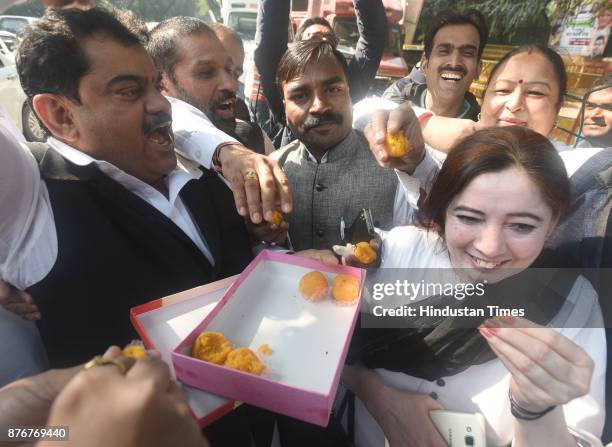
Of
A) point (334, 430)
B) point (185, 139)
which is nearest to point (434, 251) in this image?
point (334, 430)

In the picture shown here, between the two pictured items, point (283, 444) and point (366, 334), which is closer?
point (366, 334)

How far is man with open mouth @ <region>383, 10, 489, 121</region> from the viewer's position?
7.54 feet

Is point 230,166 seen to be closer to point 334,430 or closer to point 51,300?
point 51,300

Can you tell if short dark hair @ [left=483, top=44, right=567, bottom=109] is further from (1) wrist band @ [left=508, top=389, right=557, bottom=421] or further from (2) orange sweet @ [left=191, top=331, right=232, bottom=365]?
(2) orange sweet @ [left=191, top=331, right=232, bottom=365]

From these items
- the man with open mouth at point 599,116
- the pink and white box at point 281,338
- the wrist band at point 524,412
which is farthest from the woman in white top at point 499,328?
the man with open mouth at point 599,116

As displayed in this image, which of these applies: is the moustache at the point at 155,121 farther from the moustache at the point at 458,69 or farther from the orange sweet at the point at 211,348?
the moustache at the point at 458,69

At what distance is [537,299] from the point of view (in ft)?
3.61

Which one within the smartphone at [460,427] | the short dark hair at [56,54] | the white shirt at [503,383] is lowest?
the smartphone at [460,427]

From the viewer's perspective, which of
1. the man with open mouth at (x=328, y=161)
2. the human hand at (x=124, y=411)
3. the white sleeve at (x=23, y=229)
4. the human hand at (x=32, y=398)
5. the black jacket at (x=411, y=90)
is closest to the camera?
the human hand at (x=124, y=411)

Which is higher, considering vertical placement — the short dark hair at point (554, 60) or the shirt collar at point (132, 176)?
the short dark hair at point (554, 60)

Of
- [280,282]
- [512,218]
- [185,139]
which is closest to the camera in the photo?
[512,218]

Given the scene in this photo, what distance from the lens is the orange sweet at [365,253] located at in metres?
1.31

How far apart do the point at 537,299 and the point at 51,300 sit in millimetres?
Answer: 1590

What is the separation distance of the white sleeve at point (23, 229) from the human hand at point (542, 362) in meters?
1.38
